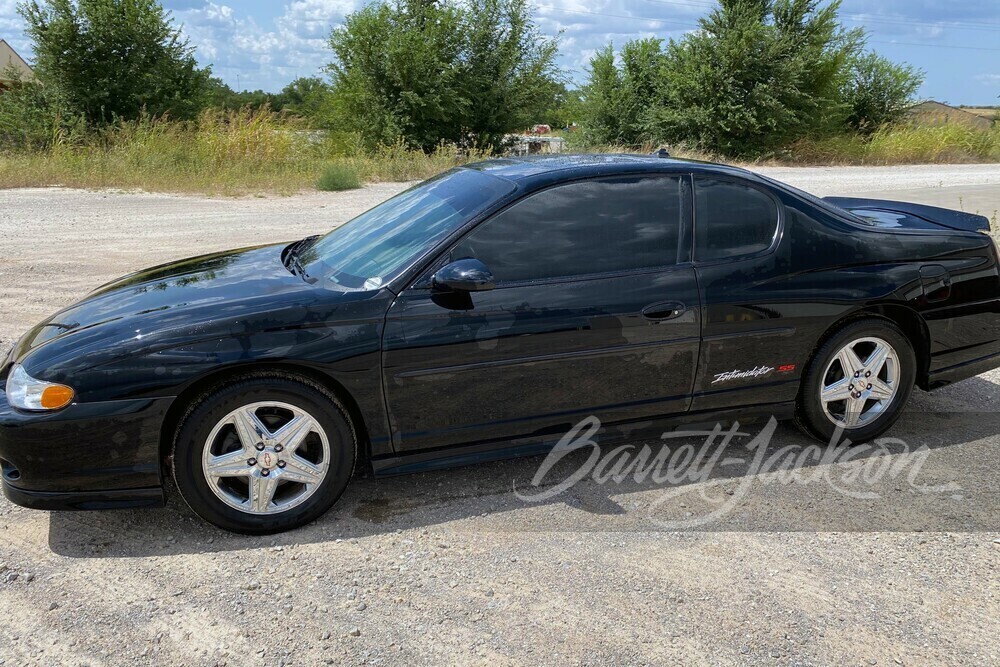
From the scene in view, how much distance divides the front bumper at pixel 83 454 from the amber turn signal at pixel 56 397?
0.03 meters

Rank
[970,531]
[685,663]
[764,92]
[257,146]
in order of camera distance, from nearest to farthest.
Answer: [685,663] → [970,531] → [257,146] → [764,92]

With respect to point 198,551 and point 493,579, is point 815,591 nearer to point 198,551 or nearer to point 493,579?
point 493,579

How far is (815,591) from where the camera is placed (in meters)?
3.09

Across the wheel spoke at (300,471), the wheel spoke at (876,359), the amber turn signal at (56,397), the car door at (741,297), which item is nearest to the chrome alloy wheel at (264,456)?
the wheel spoke at (300,471)

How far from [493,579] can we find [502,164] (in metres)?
2.23

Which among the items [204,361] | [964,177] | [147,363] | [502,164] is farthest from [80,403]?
[964,177]

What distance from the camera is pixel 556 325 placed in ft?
11.9

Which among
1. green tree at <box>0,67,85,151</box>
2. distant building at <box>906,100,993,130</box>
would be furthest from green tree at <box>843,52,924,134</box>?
green tree at <box>0,67,85,151</box>

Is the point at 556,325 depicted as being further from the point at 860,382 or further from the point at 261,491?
the point at 860,382

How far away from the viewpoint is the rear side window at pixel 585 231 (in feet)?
12.0

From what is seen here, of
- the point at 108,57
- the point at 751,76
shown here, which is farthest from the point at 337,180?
the point at 751,76

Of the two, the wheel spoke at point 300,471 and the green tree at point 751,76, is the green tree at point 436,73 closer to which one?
the green tree at point 751,76

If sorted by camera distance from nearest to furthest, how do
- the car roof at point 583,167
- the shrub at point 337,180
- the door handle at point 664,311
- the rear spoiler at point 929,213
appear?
the door handle at point 664,311 → the car roof at point 583,167 → the rear spoiler at point 929,213 → the shrub at point 337,180

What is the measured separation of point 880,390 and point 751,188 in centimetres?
135
